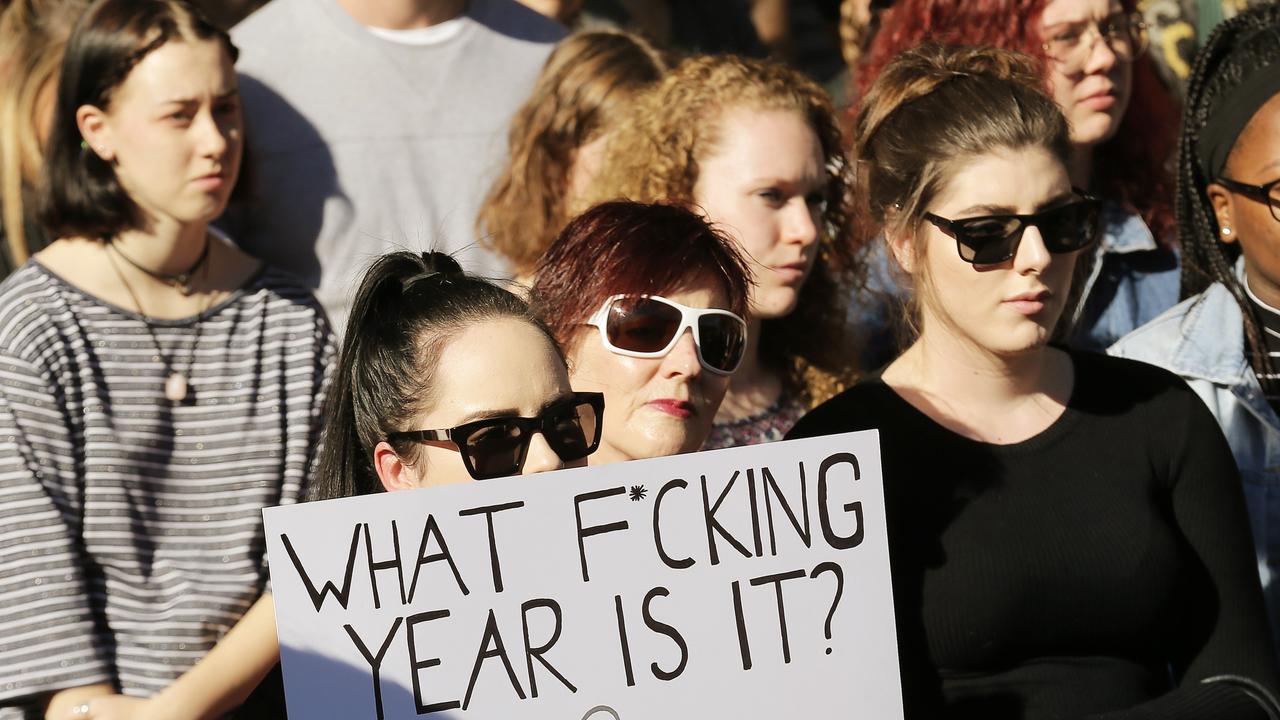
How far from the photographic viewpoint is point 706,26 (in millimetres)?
5410

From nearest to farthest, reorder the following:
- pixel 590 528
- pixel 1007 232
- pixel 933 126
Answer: pixel 590 528 → pixel 1007 232 → pixel 933 126

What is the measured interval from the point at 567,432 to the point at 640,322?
1.39ft

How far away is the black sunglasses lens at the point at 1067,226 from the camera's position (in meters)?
2.44

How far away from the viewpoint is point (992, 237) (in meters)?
2.43

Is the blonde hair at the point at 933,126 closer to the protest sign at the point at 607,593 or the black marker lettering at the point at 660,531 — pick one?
the protest sign at the point at 607,593

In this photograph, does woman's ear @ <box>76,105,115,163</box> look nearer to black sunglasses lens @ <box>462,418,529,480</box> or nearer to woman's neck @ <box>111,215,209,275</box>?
woman's neck @ <box>111,215,209,275</box>

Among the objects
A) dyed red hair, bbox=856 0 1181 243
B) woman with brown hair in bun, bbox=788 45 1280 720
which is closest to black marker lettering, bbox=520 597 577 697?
woman with brown hair in bun, bbox=788 45 1280 720

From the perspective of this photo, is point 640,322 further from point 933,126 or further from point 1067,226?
point 1067,226

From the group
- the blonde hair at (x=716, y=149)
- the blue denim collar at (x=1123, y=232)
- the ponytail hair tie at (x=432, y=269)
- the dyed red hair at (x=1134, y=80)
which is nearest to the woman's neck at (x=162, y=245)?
the blonde hair at (x=716, y=149)

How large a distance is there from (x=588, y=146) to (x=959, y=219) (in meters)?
1.36

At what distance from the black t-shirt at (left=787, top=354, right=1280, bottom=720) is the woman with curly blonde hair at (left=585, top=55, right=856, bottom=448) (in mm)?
571

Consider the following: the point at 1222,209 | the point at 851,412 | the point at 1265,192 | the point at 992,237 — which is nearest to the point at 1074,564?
the point at 851,412

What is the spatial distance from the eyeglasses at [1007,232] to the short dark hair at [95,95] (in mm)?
1770

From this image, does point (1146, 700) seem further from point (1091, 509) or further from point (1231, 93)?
point (1231, 93)
